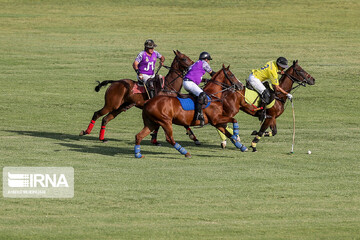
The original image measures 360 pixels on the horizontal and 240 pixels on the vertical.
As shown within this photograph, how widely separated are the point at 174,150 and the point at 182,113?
2.11m

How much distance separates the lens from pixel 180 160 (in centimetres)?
2116

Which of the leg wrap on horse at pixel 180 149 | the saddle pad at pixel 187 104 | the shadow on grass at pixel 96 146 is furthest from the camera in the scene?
the shadow on grass at pixel 96 146

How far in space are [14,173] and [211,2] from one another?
52.8 m

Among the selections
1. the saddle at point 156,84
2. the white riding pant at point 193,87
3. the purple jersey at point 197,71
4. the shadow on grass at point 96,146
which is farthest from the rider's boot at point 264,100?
the saddle at point 156,84


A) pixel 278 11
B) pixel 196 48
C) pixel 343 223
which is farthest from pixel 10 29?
pixel 343 223

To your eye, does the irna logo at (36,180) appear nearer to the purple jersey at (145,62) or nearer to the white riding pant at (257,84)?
the purple jersey at (145,62)

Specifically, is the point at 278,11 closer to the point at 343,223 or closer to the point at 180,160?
the point at 180,160

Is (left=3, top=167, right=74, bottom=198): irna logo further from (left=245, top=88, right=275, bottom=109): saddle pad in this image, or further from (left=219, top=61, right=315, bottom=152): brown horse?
(left=245, top=88, right=275, bottom=109): saddle pad

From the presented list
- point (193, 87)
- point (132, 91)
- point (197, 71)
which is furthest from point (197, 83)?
point (132, 91)

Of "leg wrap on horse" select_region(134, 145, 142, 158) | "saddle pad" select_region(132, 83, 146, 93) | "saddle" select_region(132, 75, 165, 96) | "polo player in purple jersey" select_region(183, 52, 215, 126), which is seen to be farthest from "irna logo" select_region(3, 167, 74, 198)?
"saddle pad" select_region(132, 83, 146, 93)

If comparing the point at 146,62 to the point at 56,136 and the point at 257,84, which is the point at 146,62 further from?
the point at 56,136

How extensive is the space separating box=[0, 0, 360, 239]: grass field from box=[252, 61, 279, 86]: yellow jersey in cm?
204

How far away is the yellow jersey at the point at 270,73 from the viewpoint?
2327cm

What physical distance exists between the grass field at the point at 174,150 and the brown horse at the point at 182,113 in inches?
26.5
